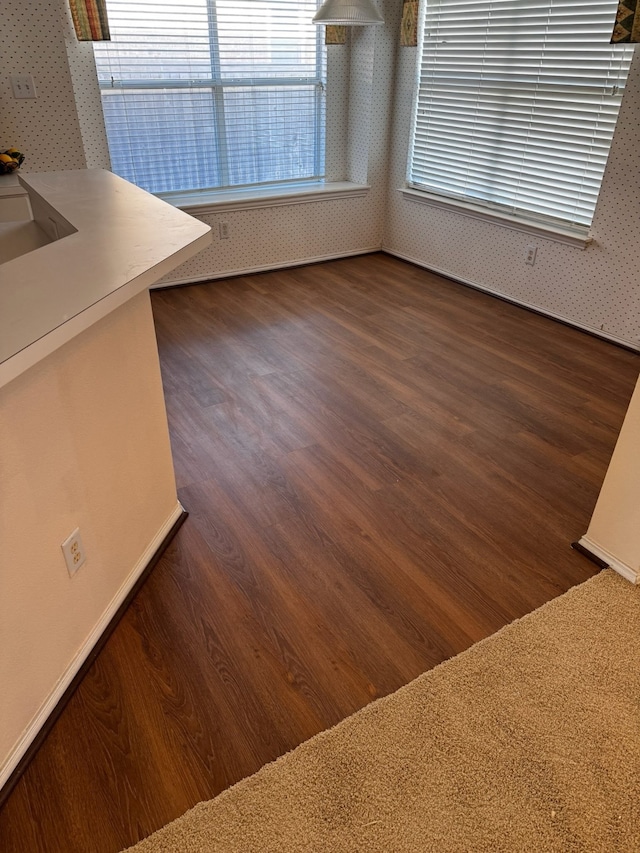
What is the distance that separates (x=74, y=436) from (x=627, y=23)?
10.4 ft

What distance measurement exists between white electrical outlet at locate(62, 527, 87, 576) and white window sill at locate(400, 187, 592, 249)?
3.16 meters

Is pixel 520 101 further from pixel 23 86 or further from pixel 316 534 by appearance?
pixel 316 534

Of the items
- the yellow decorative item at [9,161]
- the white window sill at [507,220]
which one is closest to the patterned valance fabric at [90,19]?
the yellow decorative item at [9,161]

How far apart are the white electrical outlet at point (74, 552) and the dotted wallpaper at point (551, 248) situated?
311 centimetres

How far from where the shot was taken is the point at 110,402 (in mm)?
1582

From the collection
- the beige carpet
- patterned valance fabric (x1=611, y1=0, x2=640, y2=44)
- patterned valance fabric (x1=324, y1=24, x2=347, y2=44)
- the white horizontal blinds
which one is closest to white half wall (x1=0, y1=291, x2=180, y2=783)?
the beige carpet

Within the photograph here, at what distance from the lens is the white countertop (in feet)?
3.55

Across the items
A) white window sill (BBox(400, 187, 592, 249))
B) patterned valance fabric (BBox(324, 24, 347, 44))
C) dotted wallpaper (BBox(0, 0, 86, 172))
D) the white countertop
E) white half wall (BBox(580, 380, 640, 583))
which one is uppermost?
patterned valance fabric (BBox(324, 24, 347, 44))

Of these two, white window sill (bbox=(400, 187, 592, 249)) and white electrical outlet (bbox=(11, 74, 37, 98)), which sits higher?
white electrical outlet (bbox=(11, 74, 37, 98))

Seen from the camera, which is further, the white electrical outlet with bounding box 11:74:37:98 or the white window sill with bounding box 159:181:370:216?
the white window sill with bounding box 159:181:370:216

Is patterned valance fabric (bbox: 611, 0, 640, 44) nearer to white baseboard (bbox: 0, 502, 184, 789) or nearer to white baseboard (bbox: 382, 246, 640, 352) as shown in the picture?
white baseboard (bbox: 382, 246, 640, 352)

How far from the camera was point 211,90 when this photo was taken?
4.01m

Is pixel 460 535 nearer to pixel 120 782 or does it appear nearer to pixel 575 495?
pixel 575 495

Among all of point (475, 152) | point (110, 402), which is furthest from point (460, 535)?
point (475, 152)
